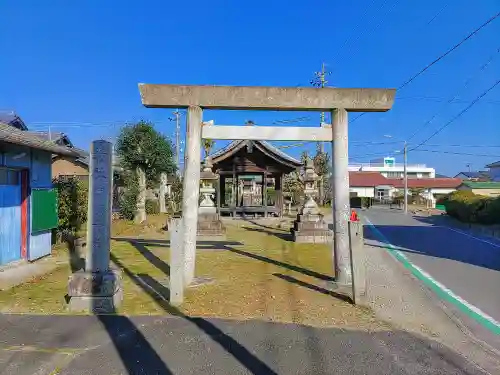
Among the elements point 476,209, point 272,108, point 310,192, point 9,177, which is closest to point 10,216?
point 9,177

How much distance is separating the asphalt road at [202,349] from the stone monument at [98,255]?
0.42 metres

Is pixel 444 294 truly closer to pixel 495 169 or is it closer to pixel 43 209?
pixel 43 209

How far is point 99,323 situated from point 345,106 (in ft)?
17.3

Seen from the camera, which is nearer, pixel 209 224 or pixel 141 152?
pixel 209 224

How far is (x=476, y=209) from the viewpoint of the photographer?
20766 mm

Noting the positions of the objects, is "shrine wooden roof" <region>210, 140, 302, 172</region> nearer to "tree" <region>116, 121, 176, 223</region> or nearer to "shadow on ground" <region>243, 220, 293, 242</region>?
"tree" <region>116, 121, 176, 223</region>

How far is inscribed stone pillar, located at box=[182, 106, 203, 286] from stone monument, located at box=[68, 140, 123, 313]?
1.42 meters

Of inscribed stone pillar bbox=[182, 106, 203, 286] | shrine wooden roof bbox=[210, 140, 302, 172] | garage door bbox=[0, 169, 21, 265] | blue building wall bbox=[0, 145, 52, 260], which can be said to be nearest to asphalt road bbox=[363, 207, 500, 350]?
inscribed stone pillar bbox=[182, 106, 203, 286]

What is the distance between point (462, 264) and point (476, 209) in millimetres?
12568

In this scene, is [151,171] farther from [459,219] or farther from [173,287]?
[459,219]

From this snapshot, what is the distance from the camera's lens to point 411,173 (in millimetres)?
84562

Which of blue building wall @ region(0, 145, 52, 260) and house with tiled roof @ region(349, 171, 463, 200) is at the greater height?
house with tiled roof @ region(349, 171, 463, 200)

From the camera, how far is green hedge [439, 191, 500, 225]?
19000mm

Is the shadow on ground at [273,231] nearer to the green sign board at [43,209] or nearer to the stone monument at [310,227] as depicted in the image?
the stone monument at [310,227]
